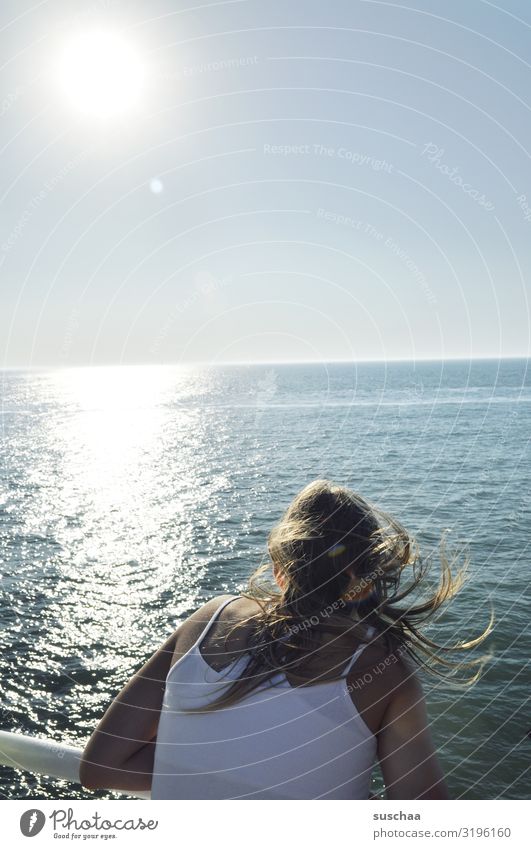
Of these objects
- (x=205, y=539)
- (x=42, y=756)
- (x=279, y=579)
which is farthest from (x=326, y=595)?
(x=205, y=539)

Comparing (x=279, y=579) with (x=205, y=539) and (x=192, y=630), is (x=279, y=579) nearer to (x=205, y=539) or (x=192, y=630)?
(x=192, y=630)

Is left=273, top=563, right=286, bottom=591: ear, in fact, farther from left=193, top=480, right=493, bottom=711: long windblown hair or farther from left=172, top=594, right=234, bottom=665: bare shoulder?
left=172, top=594, right=234, bottom=665: bare shoulder

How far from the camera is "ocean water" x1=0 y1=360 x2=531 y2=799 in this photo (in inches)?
615

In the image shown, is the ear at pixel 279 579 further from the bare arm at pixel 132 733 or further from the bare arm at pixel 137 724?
the bare arm at pixel 132 733

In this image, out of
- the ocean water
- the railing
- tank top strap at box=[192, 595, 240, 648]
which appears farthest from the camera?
the ocean water

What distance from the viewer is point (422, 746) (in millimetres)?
1848

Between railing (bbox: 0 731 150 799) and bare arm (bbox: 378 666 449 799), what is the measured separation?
1.00 meters

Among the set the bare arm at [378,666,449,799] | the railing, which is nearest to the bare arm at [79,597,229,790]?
the railing

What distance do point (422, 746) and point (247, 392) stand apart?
124633 mm

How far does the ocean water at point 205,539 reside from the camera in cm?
1563

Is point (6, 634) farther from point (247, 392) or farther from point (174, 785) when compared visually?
point (247, 392)
